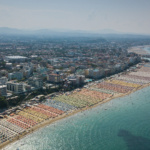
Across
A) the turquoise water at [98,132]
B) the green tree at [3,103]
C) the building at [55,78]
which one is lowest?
the turquoise water at [98,132]

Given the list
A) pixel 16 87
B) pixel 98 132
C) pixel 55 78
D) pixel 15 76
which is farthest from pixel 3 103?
pixel 15 76

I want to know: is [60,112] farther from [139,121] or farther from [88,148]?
[139,121]

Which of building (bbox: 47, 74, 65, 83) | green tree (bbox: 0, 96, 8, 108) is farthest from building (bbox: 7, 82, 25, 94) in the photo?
building (bbox: 47, 74, 65, 83)

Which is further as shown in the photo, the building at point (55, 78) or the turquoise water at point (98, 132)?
the building at point (55, 78)

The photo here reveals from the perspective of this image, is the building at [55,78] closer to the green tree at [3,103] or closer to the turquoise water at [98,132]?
the turquoise water at [98,132]

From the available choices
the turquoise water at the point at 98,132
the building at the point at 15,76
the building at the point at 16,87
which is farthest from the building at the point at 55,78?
the turquoise water at the point at 98,132

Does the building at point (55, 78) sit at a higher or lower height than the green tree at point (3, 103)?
higher

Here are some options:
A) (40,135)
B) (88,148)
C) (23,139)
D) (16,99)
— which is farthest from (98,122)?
(16,99)

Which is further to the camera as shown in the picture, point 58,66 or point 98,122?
point 58,66
